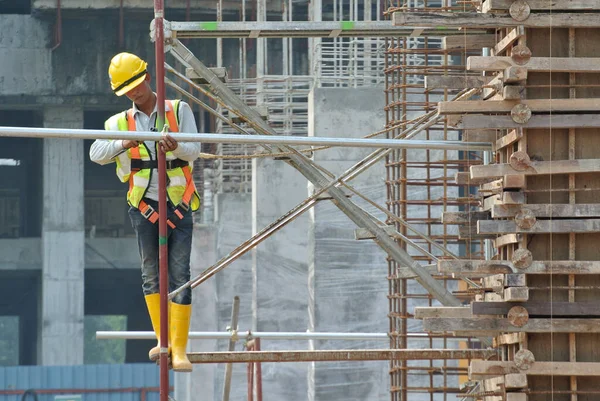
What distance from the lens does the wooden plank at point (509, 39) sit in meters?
8.88

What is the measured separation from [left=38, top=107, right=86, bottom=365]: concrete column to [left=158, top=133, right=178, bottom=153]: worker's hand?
28.4 metres

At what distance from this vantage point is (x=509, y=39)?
9.04 m

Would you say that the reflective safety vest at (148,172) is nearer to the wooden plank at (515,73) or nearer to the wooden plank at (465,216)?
the wooden plank at (465,216)

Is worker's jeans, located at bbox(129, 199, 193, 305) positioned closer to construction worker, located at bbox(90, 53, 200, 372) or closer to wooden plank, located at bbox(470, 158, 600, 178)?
construction worker, located at bbox(90, 53, 200, 372)

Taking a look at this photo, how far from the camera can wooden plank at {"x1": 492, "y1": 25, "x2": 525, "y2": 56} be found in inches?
350

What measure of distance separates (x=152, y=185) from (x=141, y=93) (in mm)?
612

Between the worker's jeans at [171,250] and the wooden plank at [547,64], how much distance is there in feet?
7.26

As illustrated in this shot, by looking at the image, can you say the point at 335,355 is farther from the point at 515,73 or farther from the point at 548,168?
the point at 515,73

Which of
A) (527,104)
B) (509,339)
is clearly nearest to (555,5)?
(527,104)

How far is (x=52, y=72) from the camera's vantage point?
115 feet

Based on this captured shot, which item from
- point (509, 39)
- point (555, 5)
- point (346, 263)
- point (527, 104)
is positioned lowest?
point (346, 263)

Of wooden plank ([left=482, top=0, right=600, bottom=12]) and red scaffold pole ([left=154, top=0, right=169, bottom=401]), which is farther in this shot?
red scaffold pole ([left=154, top=0, right=169, bottom=401])

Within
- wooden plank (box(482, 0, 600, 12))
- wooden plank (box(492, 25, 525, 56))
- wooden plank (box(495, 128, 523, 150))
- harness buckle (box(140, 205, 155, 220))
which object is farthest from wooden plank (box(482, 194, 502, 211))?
harness buckle (box(140, 205, 155, 220))

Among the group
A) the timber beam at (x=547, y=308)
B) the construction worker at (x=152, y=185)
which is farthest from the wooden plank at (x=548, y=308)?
the construction worker at (x=152, y=185)
